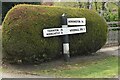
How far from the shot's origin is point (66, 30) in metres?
11.4

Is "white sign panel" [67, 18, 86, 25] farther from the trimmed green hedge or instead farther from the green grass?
the green grass

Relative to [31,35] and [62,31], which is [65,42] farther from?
[31,35]

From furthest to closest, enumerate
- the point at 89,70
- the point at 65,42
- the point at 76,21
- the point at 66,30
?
the point at 76,21
the point at 66,30
the point at 65,42
the point at 89,70

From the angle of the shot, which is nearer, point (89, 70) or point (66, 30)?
point (89, 70)

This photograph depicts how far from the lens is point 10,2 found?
18.5 meters

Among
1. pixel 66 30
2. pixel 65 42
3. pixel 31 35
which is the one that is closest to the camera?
pixel 31 35


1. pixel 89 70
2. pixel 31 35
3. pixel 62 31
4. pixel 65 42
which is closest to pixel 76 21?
pixel 62 31

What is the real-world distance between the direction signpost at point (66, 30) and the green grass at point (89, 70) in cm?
64

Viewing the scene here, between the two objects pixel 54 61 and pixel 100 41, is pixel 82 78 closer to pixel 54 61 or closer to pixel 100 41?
pixel 54 61

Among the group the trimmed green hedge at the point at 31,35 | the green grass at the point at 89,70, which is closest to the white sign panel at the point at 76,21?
the trimmed green hedge at the point at 31,35

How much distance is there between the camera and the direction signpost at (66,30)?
36.0ft

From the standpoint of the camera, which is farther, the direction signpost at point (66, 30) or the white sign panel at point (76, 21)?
the white sign panel at point (76, 21)

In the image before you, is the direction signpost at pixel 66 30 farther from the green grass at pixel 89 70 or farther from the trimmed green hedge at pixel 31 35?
the green grass at pixel 89 70

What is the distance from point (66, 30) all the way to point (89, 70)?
1.87 metres
